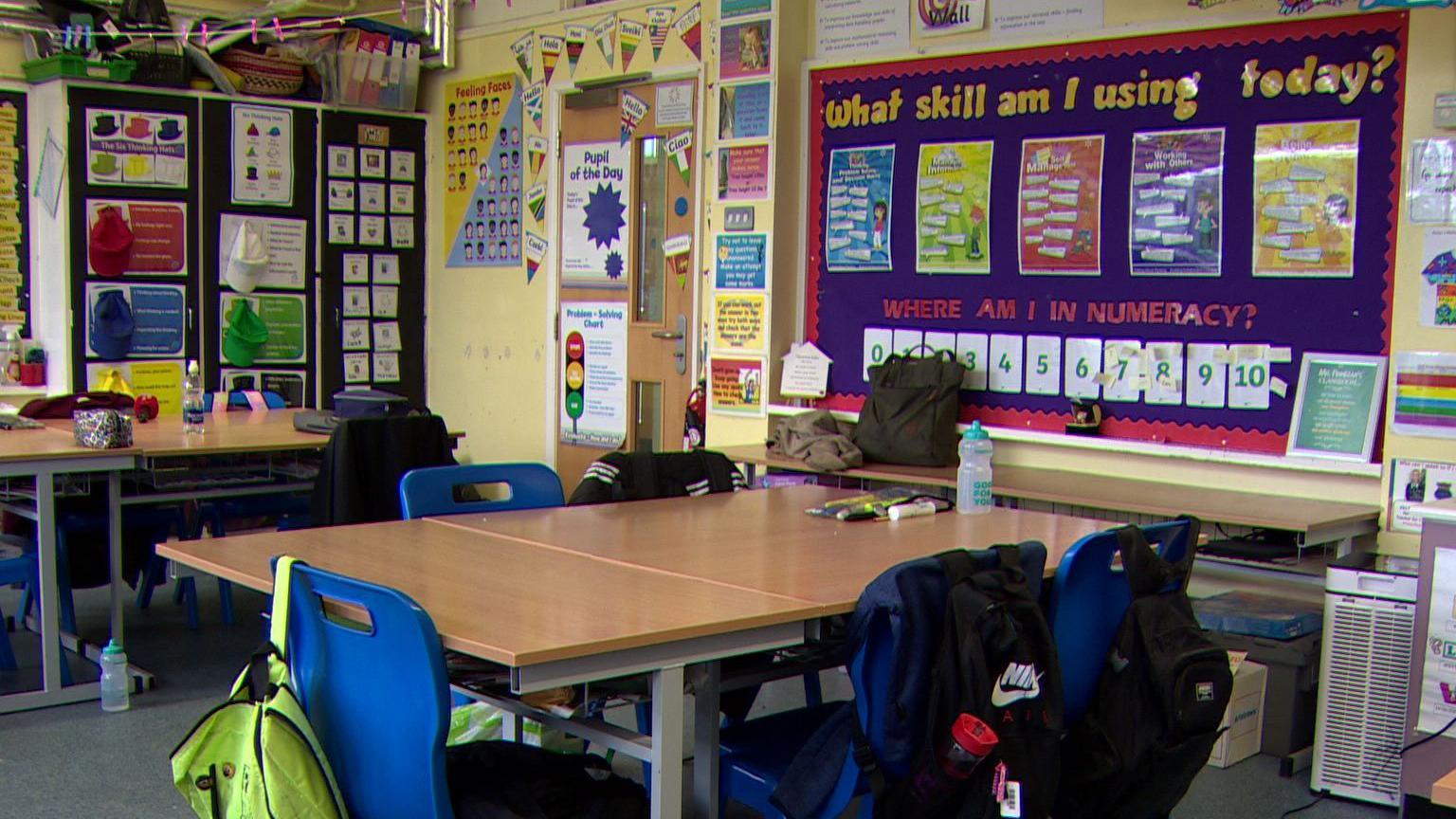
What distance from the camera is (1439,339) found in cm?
402

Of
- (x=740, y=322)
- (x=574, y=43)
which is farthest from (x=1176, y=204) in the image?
(x=574, y=43)

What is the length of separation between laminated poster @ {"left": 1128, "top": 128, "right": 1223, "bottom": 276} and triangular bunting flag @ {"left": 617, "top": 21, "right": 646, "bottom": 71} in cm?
265

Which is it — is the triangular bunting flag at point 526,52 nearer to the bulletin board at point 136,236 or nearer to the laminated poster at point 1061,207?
the bulletin board at point 136,236

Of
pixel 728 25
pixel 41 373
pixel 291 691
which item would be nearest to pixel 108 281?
pixel 41 373

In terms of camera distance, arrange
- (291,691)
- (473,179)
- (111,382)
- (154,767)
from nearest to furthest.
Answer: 1. (291,691)
2. (154,767)
3. (111,382)
4. (473,179)

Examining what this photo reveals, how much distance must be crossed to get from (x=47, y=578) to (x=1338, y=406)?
13.1 ft

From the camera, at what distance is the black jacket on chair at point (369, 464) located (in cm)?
445

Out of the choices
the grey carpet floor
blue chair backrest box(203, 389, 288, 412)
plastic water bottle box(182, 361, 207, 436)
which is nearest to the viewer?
the grey carpet floor

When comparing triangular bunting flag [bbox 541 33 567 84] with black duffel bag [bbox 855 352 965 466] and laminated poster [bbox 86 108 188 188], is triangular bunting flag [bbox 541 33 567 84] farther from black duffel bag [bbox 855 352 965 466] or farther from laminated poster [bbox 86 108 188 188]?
black duffel bag [bbox 855 352 965 466]

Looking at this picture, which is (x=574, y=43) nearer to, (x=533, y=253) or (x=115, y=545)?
(x=533, y=253)

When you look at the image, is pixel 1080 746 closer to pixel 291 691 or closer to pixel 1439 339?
pixel 291 691

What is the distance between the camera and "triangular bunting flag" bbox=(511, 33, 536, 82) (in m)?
7.09

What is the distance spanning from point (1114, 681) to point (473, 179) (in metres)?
5.60

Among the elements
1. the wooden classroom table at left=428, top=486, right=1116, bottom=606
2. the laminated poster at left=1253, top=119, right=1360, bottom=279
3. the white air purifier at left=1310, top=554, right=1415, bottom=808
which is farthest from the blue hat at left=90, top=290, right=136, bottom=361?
the white air purifier at left=1310, top=554, right=1415, bottom=808
